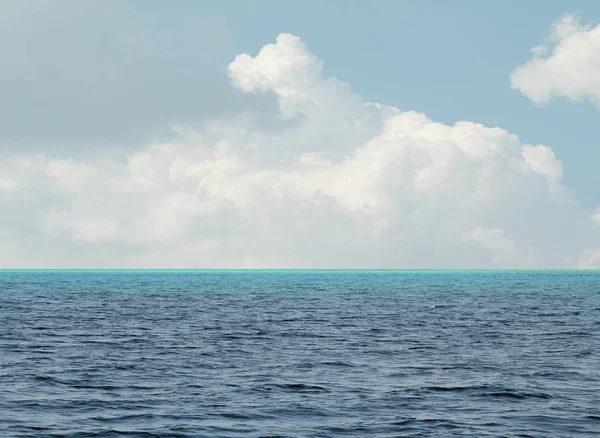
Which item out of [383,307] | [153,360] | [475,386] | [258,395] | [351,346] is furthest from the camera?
[383,307]

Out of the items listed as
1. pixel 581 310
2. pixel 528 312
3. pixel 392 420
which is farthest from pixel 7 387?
pixel 581 310

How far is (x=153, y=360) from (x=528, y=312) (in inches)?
1883

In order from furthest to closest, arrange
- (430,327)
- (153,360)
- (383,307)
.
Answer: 1. (383,307)
2. (430,327)
3. (153,360)

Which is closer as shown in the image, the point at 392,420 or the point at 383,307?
the point at 392,420

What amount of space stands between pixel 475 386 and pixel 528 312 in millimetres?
46313

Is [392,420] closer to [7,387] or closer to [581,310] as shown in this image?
[7,387]

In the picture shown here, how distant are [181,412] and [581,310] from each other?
205ft

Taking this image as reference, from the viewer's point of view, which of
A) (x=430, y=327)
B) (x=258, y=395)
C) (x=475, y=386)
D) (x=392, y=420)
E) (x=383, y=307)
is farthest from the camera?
(x=383, y=307)

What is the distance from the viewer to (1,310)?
75.1 meters

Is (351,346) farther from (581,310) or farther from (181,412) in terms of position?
(581,310)

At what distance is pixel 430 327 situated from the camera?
184ft

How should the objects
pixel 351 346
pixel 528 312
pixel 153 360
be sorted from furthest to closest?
pixel 528 312 < pixel 351 346 < pixel 153 360

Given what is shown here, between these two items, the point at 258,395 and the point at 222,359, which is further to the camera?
the point at 222,359

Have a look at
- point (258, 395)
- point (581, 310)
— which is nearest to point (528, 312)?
point (581, 310)
